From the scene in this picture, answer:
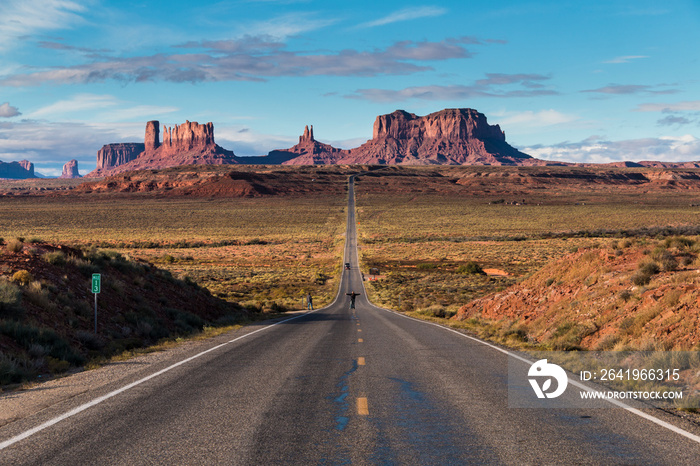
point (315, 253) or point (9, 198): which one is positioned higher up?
point (9, 198)

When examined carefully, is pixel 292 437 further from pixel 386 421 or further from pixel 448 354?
pixel 448 354

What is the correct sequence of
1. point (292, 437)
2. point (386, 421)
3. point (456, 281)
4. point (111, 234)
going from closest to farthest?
point (292, 437), point (386, 421), point (456, 281), point (111, 234)

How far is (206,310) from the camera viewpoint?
24719 mm

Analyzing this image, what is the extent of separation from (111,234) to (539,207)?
323 ft

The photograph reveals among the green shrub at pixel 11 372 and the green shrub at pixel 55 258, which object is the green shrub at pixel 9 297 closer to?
the green shrub at pixel 11 372

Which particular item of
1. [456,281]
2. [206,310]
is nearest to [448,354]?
[206,310]

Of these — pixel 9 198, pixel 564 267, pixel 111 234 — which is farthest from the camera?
pixel 9 198

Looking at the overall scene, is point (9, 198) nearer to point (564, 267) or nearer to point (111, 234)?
point (111, 234)

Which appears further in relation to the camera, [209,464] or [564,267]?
[564,267]

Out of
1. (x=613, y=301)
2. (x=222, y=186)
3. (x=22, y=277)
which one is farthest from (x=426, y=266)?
(x=222, y=186)

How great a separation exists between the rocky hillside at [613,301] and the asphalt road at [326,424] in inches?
129

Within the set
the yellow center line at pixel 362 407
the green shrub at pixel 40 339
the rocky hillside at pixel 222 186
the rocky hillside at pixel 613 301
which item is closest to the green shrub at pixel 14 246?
the green shrub at pixel 40 339

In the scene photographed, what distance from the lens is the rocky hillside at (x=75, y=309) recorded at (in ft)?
38.9

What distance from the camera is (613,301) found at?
44.7ft
